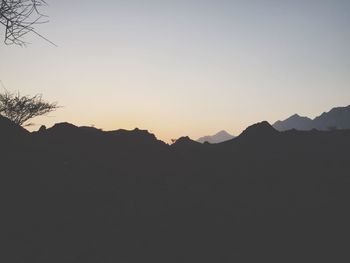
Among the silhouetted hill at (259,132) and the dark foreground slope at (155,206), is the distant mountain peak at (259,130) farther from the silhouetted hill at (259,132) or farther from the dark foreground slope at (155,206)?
the dark foreground slope at (155,206)

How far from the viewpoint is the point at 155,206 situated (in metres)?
11.9

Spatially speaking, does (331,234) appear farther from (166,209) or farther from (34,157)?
(34,157)

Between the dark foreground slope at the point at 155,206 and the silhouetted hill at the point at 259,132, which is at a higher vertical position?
the silhouetted hill at the point at 259,132

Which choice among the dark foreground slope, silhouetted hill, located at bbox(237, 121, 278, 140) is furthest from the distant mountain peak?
the dark foreground slope

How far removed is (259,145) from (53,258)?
1773cm

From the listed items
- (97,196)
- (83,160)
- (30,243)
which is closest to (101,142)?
(83,160)

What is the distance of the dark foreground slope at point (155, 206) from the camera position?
9.27m

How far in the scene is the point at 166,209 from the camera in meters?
11.8

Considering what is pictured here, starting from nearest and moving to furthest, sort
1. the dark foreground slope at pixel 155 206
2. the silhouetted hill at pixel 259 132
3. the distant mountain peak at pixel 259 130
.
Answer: the dark foreground slope at pixel 155 206 → the silhouetted hill at pixel 259 132 → the distant mountain peak at pixel 259 130

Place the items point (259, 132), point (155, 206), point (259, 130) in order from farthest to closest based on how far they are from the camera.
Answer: point (259, 130)
point (259, 132)
point (155, 206)

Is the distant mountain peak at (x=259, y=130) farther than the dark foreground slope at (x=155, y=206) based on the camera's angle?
Yes

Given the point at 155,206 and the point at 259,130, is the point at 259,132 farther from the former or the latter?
the point at 155,206

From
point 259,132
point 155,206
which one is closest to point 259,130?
point 259,132

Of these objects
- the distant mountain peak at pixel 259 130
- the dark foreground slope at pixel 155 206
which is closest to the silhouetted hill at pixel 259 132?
the distant mountain peak at pixel 259 130
